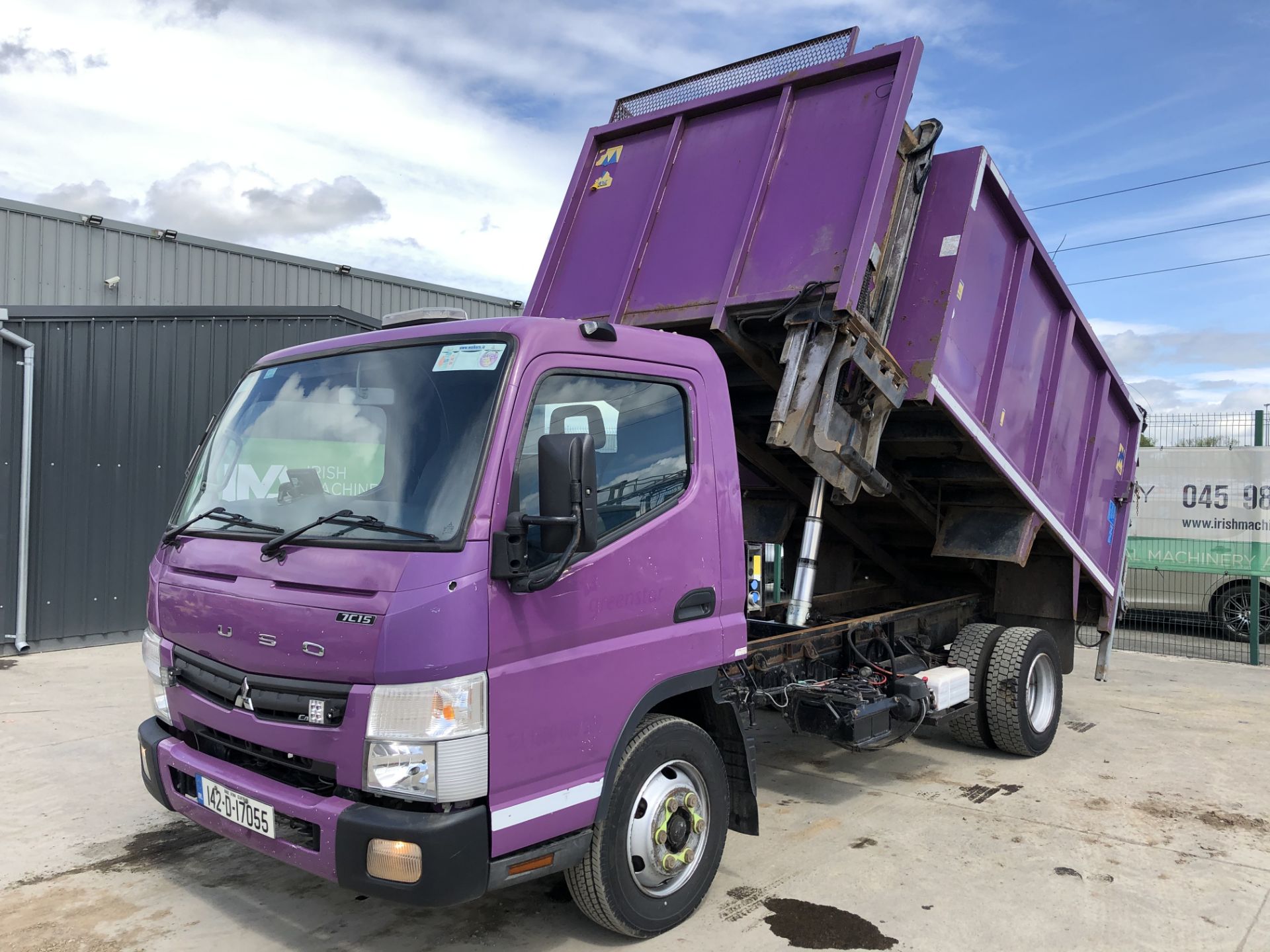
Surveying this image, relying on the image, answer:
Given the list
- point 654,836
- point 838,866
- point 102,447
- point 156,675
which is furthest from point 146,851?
point 102,447

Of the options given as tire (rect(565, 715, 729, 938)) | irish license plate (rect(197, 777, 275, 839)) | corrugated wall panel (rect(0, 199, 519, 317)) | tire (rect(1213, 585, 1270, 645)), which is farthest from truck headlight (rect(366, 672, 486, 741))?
tire (rect(1213, 585, 1270, 645))

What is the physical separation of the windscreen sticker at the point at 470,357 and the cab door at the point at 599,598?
142mm

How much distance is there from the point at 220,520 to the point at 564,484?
157 centimetres

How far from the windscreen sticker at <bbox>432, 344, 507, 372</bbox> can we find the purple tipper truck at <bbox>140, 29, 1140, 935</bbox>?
0.5 inches

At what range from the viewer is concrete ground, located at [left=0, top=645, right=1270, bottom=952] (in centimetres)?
380

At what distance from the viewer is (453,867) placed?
2912 millimetres

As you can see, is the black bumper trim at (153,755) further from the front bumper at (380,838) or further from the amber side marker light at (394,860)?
the amber side marker light at (394,860)

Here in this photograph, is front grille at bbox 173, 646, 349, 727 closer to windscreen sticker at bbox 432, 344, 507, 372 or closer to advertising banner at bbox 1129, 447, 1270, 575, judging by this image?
windscreen sticker at bbox 432, 344, 507, 372

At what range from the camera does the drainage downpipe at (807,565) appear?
4.91 metres

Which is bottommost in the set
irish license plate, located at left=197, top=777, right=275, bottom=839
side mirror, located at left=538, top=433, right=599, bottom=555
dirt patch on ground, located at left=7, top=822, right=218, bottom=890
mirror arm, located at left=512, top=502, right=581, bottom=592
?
dirt patch on ground, located at left=7, top=822, right=218, bottom=890

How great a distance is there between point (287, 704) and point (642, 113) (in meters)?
4.51

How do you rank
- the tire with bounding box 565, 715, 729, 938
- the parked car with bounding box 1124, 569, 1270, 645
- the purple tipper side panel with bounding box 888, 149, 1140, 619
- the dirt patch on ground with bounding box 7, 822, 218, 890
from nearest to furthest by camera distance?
the tire with bounding box 565, 715, 729, 938
the dirt patch on ground with bounding box 7, 822, 218, 890
the purple tipper side panel with bounding box 888, 149, 1140, 619
the parked car with bounding box 1124, 569, 1270, 645

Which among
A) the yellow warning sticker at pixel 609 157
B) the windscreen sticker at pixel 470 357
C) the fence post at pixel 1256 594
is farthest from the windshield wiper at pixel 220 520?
the fence post at pixel 1256 594


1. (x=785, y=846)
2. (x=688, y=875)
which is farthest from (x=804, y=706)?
(x=688, y=875)
